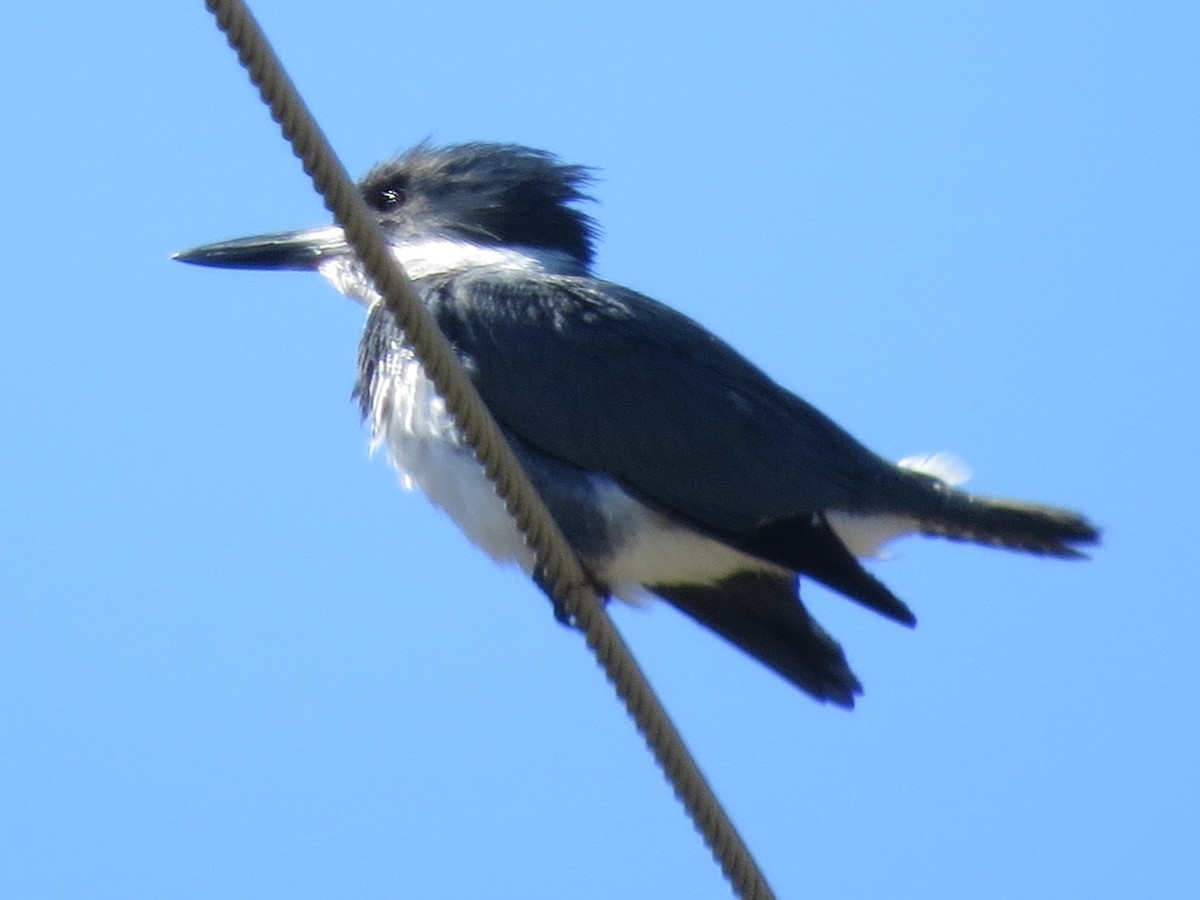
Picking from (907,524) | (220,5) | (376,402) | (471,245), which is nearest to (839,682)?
(907,524)

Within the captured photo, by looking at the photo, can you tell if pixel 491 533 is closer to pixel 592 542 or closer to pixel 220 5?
pixel 592 542

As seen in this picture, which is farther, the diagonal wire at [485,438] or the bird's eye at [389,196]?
the bird's eye at [389,196]

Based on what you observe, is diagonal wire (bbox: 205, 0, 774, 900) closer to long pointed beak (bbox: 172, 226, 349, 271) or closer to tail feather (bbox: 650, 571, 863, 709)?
tail feather (bbox: 650, 571, 863, 709)

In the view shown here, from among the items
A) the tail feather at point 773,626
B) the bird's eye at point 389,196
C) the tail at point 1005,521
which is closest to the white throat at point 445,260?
the bird's eye at point 389,196

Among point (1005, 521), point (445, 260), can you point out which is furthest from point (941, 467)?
point (445, 260)

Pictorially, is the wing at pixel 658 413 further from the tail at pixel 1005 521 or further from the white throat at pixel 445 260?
the white throat at pixel 445 260

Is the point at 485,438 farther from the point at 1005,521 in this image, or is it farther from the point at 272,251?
the point at 272,251
